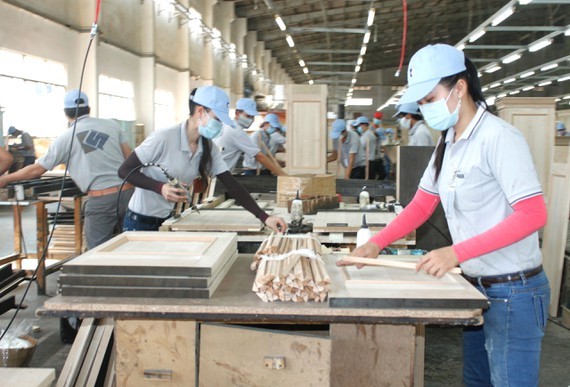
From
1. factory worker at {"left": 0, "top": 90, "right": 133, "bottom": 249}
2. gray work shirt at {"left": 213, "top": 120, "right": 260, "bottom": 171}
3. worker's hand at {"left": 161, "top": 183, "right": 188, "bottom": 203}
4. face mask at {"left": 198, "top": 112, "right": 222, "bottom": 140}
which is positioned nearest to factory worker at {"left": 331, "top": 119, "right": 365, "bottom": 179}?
gray work shirt at {"left": 213, "top": 120, "right": 260, "bottom": 171}

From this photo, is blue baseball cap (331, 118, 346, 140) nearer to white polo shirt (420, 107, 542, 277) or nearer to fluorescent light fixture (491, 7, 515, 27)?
fluorescent light fixture (491, 7, 515, 27)

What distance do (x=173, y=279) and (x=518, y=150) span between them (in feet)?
3.52

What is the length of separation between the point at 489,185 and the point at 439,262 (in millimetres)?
276

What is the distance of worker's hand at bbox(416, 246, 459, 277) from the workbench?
121 mm

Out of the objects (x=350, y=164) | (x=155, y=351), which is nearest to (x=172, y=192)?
(x=155, y=351)

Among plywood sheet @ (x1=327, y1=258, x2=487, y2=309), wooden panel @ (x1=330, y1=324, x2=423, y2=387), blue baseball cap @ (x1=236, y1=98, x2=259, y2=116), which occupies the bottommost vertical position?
wooden panel @ (x1=330, y1=324, x2=423, y2=387)

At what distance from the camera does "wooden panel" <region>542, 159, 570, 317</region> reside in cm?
422

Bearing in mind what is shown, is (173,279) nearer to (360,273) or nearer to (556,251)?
(360,273)

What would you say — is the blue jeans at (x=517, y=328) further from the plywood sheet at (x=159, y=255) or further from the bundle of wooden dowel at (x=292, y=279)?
the plywood sheet at (x=159, y=255)

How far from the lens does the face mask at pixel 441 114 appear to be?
1795mm

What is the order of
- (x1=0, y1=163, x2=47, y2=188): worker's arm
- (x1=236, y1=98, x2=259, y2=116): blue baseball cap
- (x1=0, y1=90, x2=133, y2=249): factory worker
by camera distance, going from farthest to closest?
(x1=236, y1=98, x2=259, y2=116): blue baseball cap, (x1=0, y1=90, x2=133, y2=249): factory worker, (x1=0, y1=163, x2=47, y2=188): worker's arm

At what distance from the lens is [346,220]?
3402mm

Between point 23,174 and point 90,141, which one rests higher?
point 90,141

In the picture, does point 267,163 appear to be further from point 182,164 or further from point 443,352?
point 443,352
